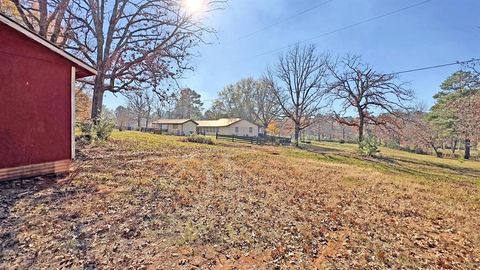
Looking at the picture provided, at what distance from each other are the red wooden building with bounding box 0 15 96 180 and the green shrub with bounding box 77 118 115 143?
23.3 feet

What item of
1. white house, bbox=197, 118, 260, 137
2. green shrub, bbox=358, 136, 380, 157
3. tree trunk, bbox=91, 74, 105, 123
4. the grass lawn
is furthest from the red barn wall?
white house, bbox=197, 118, 260, 137

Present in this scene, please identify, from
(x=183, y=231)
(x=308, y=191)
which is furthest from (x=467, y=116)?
(x=183, y=231)

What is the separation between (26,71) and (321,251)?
291 inches

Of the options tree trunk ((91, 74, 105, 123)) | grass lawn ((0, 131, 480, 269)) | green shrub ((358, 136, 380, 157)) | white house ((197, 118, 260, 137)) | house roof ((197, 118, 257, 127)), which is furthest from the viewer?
white house ((197, 118, 260, 137))

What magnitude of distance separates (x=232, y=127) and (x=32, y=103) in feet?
136

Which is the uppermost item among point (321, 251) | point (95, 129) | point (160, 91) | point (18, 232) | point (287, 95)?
point (287, 95)

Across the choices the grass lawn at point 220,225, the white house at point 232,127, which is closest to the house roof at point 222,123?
the white house at point 232,127

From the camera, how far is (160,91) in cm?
1574

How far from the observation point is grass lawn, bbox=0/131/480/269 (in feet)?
10.7

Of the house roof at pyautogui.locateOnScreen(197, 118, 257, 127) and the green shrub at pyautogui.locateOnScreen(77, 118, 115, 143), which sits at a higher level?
the house roof at pyautogui.locateOnScreen(197, 118, 257, 127)

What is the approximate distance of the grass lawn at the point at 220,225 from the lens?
3.27 m

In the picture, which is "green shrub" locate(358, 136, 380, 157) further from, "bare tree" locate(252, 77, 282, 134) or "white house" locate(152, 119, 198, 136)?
"white house" locate(152, 119, 198, 136)

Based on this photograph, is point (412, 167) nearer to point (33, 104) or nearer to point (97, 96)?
point (33, 104)

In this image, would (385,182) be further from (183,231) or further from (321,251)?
(183,231)
